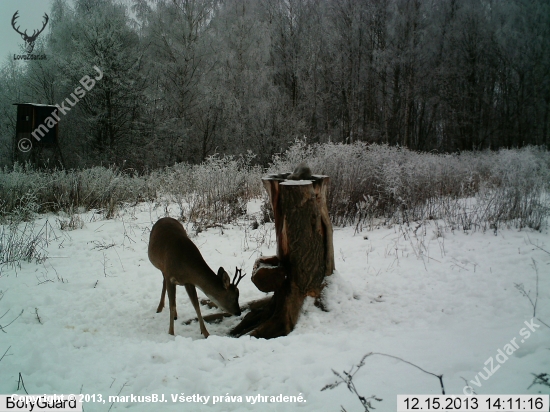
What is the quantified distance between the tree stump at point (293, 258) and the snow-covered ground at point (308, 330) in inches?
6.4

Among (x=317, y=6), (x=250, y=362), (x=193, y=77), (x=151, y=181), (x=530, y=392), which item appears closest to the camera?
(x=530, y=392)

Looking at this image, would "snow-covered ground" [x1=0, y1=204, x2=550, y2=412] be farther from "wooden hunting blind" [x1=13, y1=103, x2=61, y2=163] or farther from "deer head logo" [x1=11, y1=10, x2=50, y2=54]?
"deer head logo" [x1=11, y1=10, x2=50, y2=54]

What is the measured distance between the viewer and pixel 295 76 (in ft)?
74.8

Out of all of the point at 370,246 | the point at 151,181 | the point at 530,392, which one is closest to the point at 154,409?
the point at 530,392

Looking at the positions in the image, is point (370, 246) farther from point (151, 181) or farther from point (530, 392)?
point (151, 181)

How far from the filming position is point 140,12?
21359 mm

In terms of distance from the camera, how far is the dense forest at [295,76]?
1747 cm

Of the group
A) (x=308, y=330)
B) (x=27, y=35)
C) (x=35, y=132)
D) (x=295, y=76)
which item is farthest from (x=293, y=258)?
(x=295, y=76)

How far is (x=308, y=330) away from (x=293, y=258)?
26.1 inches

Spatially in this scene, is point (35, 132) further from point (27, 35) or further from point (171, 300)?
point (171, 300)

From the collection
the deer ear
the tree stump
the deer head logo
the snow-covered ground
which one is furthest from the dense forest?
the deer ear

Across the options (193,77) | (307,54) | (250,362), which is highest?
(307,54)

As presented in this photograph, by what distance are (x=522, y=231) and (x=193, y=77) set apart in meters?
19.0

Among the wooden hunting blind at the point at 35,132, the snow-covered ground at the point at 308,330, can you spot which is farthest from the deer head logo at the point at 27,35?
the snow-covered ground at the point at 308,330
